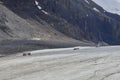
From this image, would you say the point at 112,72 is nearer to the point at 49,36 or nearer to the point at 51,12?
the point at 49,36

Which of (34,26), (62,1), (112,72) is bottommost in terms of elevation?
(112,72)

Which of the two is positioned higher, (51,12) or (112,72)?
(51,12)

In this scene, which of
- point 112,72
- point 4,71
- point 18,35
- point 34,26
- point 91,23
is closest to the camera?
point 112,72

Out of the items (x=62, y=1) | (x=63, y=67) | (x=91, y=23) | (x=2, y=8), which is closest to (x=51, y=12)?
(x=62, y=1)

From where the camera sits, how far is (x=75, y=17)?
130125 millimetres

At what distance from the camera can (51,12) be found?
123562 mm

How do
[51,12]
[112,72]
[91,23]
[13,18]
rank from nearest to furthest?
[112,72] → [13,18] → [51,12] → [91,23]

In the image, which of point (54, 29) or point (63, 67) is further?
point (54, 29)

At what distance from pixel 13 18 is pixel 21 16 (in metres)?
9.23

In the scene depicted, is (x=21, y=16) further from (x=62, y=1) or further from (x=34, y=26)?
(x=62, y=1)

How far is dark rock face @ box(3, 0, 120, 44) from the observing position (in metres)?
115

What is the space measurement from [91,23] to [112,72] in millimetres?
108236

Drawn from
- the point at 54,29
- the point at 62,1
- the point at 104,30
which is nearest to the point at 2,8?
the point at 54,29

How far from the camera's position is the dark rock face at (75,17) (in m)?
115
